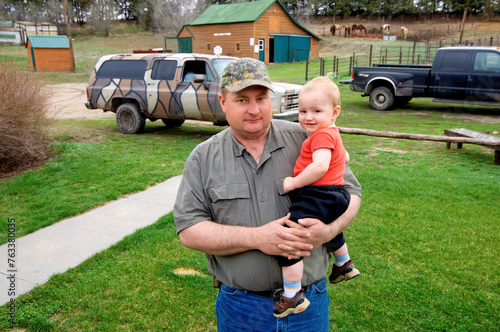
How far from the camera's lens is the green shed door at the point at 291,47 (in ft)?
116

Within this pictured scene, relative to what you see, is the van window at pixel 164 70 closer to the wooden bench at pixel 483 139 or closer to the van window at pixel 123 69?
the van window at pixel 123 69

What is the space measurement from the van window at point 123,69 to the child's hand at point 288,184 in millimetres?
9039

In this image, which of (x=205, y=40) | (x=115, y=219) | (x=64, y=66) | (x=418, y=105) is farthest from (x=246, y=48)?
(x=115, y=219)

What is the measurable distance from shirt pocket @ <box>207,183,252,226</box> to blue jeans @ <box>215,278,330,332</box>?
0.38 meters

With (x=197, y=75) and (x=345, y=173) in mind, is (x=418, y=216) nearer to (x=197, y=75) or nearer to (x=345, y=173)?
(x=345, y=173)

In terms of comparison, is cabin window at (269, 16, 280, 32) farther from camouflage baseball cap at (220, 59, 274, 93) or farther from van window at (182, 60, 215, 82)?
camouflage baseball cap at (220, 59, 274, 93)

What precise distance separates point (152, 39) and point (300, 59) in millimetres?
24355

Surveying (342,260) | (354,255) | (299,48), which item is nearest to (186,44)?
(299,48)

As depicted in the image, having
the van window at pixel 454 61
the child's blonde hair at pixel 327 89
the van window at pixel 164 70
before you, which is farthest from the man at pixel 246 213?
the van window at pixel 454 61

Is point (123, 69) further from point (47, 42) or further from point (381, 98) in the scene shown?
point (47, 42)

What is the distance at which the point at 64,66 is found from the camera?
1124 inches

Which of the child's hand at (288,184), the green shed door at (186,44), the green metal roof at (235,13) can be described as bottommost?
the child's hand at (288,184)

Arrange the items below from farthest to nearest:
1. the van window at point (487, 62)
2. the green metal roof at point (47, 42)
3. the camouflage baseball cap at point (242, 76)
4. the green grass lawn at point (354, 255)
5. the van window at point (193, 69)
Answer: the green metal roof at point (47, 42), the van window at point (487, 62), the van window at point (193, 69), the green grass lawn at point (354, 255), the camouflage baseball cap at point (242, 76)

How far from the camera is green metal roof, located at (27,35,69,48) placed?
2711 cm
